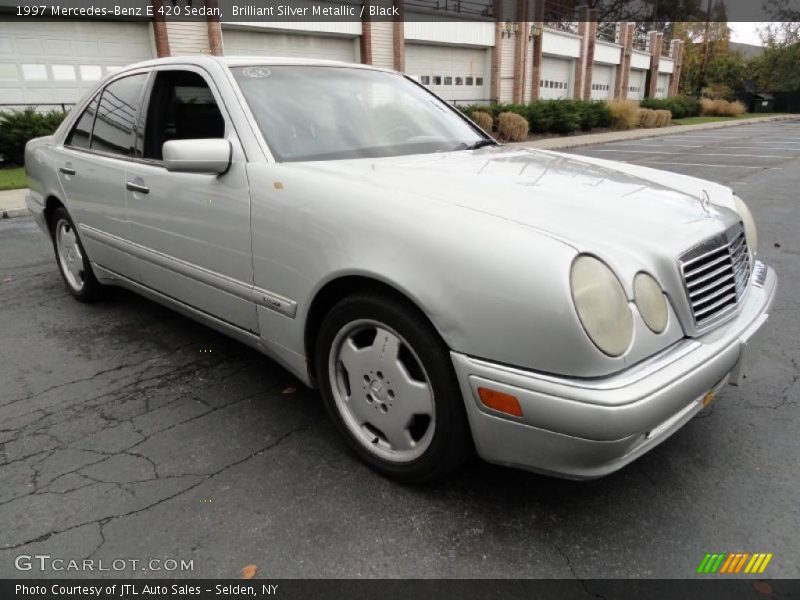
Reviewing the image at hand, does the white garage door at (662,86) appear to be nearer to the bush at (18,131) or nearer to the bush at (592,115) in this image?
the bush at (592,115)

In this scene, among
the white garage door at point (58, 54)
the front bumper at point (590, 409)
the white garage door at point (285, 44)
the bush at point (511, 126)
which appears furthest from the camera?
the bush at point (511, 126)

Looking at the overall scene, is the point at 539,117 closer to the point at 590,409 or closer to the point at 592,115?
the point at 592,115

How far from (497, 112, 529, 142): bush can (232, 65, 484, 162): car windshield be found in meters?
17.4

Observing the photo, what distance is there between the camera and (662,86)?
47406 mm

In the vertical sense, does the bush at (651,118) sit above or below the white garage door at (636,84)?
below

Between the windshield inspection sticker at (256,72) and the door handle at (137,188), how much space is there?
81 centimetres

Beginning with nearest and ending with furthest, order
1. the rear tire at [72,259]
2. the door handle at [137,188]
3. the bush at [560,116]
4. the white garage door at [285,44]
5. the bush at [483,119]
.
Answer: the door handle at [137,188]
the rear tire at [72,259]
the white garage door at [285,44]
the bush at [483,119]
the bush at [560,116]

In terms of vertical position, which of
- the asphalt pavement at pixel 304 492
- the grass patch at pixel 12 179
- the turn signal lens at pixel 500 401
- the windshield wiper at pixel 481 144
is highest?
the windshield wiper at pixel 481 144

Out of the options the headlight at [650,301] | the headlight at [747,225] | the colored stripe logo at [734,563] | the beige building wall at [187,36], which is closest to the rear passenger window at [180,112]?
the headlight at [650,301]

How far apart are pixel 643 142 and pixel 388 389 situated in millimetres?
21156

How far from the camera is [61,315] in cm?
432

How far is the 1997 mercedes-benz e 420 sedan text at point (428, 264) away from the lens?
1.82 m

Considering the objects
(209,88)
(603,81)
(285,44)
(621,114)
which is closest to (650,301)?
(209,88)
